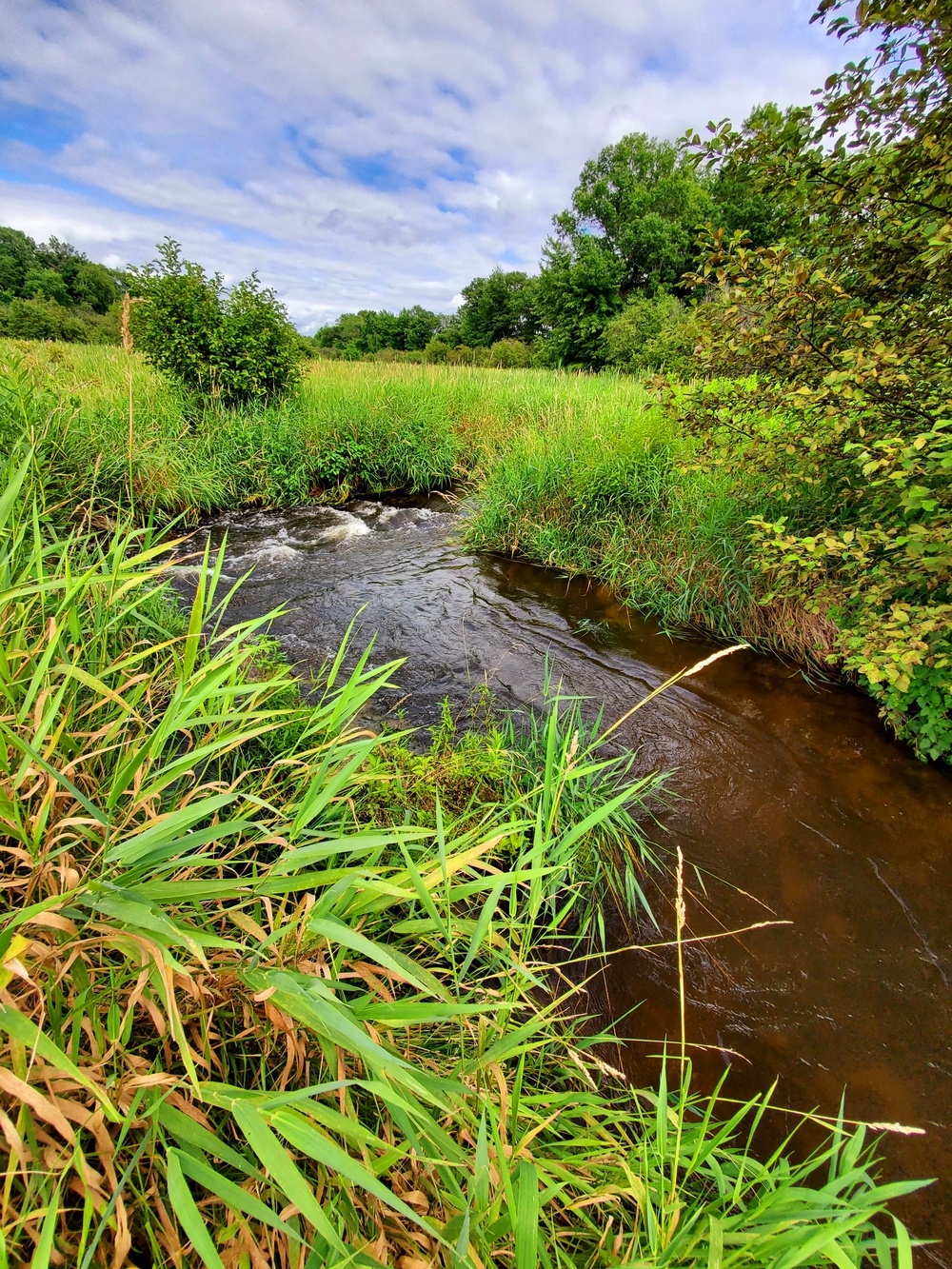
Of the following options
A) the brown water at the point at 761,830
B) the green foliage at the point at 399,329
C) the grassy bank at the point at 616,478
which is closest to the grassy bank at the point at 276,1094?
the brown water at the point at 761,830

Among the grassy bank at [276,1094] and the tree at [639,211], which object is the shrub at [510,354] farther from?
the grassy bank at [276,1094]

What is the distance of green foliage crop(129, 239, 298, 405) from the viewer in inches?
275

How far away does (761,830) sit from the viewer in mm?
2652

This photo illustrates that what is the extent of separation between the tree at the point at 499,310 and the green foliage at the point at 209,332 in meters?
35.5

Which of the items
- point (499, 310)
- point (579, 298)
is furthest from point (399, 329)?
point (579, 298)

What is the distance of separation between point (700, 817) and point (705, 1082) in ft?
3.90

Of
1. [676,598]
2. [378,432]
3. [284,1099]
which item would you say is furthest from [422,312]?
[284,1099]

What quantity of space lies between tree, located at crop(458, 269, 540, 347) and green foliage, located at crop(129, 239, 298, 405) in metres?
35.5

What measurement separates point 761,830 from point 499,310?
4792 cm

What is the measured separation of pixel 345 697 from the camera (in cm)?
148

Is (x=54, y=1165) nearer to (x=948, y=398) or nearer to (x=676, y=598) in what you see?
(x=948, y=398)

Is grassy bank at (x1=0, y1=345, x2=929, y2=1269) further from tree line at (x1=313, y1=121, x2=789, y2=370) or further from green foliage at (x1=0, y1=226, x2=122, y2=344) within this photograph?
green foliage at (x1=0, y1=226, x2=122, y2=344)

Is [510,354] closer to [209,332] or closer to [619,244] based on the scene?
[619,244]

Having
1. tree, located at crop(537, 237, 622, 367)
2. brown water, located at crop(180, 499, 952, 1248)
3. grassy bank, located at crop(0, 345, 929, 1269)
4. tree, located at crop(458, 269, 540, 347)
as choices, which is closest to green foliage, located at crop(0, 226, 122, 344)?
tree, located at crop(458, 269, 540, 347)
